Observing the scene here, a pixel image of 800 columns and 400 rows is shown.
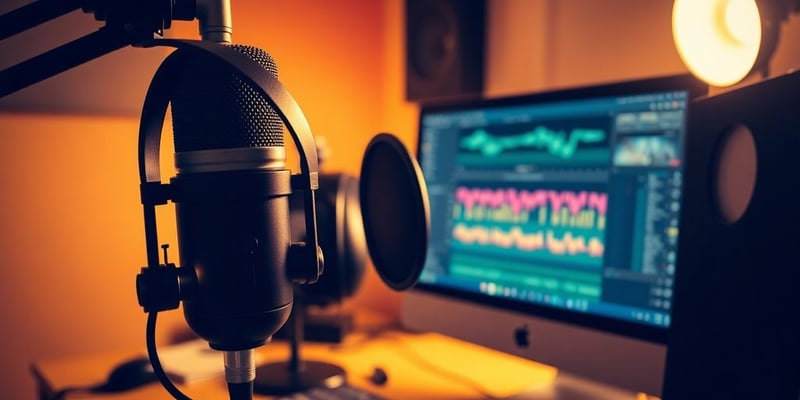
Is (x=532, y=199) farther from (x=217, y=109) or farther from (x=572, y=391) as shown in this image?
(x=217, y=109)

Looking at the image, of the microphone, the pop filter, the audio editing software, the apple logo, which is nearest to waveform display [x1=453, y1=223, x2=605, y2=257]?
the audio editing software

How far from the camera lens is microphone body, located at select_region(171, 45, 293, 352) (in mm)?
395

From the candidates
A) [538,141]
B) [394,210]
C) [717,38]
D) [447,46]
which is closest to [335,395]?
[394,210]

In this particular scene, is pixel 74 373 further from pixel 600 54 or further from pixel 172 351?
pixel 600 54

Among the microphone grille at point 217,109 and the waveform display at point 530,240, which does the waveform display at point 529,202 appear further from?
the microphone grille at point 217,109

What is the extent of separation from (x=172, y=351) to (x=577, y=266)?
0.69m

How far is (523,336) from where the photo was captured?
853 millimetres

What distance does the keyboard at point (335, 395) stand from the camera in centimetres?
79

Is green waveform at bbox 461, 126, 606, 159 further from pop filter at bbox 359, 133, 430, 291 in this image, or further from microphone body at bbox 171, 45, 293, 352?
microphone body at bbox 171, 45, 293, 352

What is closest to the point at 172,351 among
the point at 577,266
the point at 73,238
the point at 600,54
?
the point at 73,238

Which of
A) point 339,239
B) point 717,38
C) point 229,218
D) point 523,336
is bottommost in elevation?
point 523,336

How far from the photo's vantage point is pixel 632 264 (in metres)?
0.76

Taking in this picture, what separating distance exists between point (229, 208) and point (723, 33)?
60 cm

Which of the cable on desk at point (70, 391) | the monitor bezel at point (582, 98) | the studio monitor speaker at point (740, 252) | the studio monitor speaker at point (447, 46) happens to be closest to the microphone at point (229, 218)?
the studio monitor speaker at point (740, 252)
